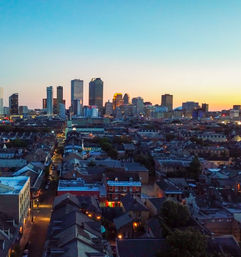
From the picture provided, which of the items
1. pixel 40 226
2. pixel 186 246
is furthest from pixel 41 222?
pixel 186 246

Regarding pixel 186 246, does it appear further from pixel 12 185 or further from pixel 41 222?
pixel 12 185

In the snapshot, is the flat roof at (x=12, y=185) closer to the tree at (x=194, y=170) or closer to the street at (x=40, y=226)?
the street at (x=40, y=226)

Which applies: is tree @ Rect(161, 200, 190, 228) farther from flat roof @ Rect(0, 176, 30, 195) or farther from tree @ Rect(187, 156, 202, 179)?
tree @ Rect(187, 156, 202, 179)

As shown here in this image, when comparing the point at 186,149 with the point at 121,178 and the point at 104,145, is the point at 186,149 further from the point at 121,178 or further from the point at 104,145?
the point at 121,178

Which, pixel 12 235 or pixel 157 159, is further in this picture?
pixel 157 159

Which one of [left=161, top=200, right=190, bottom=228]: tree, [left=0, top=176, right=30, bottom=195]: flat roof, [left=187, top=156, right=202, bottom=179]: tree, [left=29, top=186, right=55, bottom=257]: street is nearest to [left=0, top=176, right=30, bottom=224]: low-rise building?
[left=0, top=176, right=30, bottom=195]: flat roof

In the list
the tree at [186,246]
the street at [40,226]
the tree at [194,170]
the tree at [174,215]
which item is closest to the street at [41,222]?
the street at [40,226]

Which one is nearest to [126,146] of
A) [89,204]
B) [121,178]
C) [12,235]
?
[121,178]
